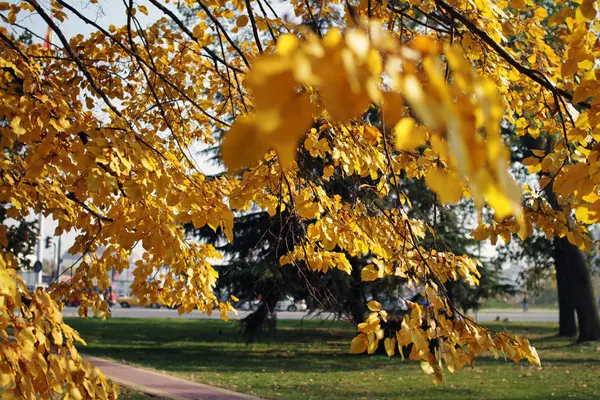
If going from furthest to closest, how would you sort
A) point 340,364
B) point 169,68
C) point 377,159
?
point 340,364
point 169,68
point 377,159

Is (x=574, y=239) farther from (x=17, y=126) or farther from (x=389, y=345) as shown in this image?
(x=17, y=126)

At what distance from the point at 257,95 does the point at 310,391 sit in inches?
368

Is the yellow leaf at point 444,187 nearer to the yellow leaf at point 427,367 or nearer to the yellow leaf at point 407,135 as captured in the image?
the yellow leaf at point 407,135

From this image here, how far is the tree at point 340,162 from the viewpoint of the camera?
926mm

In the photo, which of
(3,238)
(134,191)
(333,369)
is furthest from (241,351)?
(134,191)

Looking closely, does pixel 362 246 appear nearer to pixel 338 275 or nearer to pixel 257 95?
pixel 257 95

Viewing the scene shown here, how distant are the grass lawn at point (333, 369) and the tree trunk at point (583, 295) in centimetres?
70

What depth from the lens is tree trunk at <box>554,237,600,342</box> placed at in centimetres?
1811

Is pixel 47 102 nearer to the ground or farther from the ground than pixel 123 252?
farther from the ground

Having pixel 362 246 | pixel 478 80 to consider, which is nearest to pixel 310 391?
pixel 362 246

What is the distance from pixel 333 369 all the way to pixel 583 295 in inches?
368

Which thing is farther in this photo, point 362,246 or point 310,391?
point 310,391

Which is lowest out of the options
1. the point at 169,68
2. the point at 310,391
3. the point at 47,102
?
the point at 310,391

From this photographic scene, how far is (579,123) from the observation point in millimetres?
2750
